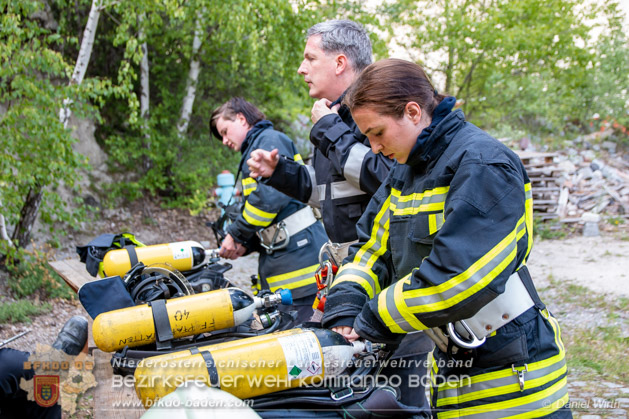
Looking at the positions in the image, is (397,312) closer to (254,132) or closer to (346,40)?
(346,40)

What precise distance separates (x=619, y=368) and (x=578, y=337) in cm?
83

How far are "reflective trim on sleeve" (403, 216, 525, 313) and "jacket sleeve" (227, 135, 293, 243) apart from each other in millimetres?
1977

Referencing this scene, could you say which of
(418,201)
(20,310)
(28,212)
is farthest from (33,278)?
(418,201)

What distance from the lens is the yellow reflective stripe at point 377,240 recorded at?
6.08ft

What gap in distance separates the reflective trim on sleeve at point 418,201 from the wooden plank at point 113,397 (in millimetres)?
1231

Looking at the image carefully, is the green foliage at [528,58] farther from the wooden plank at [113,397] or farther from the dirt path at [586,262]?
the wooden plank at [113,397]

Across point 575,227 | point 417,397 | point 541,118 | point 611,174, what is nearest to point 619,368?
point 417,397

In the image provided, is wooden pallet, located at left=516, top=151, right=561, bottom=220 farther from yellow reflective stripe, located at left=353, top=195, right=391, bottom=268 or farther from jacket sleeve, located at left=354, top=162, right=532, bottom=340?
jacket sleeve, located at left=354, top=162, right=532, bottom=340

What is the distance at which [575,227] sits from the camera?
1054 cm

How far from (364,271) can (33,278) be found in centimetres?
554

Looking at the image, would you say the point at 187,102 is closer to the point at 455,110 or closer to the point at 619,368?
the point at 619,368

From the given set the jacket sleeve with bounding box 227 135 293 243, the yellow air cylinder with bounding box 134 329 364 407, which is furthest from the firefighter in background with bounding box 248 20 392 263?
the yellow air cylinder with bounding box 134 329 364 407

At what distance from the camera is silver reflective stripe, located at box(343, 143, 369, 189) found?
2.46 meters

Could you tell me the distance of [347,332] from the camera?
175 cm
